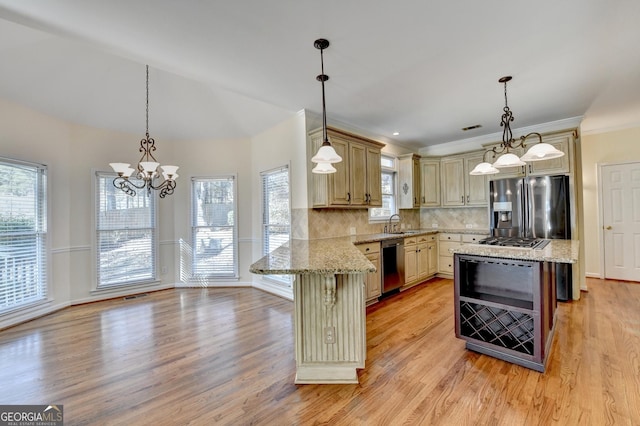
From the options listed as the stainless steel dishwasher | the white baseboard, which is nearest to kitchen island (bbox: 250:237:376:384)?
the stainless steel dishwasher

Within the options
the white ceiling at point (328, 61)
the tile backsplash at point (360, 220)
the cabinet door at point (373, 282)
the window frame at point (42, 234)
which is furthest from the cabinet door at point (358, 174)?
the window frame at point (42, 234)

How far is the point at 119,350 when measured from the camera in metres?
2.69

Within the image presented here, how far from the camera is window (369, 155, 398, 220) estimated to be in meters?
5.32

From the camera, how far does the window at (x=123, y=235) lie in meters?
4.38

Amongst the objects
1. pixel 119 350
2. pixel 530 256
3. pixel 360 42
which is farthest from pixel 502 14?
pixel 119 350

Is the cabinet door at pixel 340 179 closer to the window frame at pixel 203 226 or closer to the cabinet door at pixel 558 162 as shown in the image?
the window frame at pixel 203 226

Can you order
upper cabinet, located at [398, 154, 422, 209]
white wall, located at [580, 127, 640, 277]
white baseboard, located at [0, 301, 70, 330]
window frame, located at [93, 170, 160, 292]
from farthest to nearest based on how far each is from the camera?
1. upper cabinet, located at [398, 154, 422, 209]
2. white wall, located at [580, 127, 640, 277]
3. window frame, located at [93, 170, 160, 292]
4. white baseboard, located at [0, 301, 70, 330]

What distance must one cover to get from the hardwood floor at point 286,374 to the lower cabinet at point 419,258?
3.46 ft

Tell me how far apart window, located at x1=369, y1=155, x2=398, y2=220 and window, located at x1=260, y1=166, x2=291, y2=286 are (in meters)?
1.85

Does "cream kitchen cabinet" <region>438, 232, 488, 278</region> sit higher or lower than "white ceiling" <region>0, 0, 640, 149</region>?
lower

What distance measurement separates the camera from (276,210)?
15.0ft

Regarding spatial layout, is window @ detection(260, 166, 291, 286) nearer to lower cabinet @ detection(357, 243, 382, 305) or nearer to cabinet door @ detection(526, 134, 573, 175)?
lower cabinet @ detection(357, 243, 382, 305)

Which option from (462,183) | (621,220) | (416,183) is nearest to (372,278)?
(416,183)

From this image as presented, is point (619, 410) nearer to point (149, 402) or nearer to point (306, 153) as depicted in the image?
point (149, 402)
